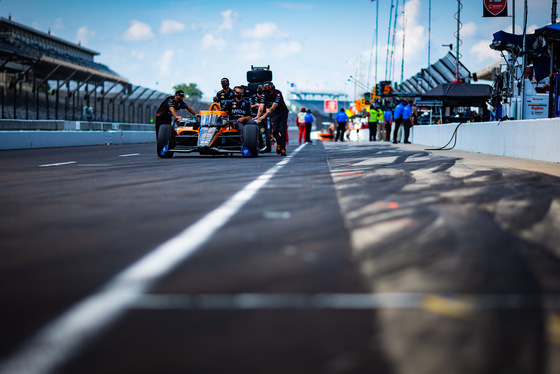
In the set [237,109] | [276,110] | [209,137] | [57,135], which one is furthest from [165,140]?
[57,135]

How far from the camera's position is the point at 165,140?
17.1m

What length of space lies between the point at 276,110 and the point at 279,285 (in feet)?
52.2

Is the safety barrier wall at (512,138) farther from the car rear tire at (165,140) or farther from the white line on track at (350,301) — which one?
the white line on track at (350,301)

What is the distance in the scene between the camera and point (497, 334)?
9.30ft

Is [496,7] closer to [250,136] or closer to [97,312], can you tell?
[250,136]

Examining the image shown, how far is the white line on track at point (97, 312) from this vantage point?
8.16 ft

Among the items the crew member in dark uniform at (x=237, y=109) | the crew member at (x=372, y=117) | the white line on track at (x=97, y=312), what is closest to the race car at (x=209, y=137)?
the crew member in dark uniform at (x=237, y=109)

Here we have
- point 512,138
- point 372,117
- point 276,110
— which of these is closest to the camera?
point 512,138

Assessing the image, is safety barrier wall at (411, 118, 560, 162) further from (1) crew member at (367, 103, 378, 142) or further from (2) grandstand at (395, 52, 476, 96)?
(1) crew member at (367, 103, 378, 142)

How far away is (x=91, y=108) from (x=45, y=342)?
39367 mm

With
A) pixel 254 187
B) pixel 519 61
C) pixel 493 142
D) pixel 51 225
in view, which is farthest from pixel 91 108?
Result: pixel 51 225

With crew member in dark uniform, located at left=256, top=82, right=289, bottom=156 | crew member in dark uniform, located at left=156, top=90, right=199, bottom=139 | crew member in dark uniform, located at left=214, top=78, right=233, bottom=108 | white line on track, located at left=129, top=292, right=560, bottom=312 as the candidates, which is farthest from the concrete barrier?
white line on track, located at left=129, top=292, right=560, bottom=312

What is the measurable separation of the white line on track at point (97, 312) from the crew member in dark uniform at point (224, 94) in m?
12.5

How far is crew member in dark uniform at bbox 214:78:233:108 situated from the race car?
1.16 feet
